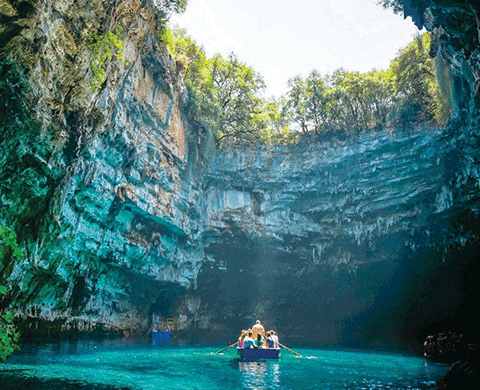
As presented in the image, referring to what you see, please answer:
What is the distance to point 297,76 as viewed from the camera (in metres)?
31.7

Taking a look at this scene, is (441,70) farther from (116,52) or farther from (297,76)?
(116,52)

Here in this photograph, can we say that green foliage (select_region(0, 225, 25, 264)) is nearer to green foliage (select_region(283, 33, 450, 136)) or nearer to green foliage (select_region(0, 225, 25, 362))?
green foliage (select_region(0, 225, 25, 362))

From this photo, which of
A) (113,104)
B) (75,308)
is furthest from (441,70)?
(75,308)

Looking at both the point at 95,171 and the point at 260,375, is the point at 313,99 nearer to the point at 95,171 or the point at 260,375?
the point at 95,171

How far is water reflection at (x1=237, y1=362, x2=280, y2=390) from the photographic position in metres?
11.2

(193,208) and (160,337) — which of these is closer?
(160,337)

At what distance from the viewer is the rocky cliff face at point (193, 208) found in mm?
12938

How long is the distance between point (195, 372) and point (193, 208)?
589 inches

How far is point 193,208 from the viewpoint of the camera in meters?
27.2

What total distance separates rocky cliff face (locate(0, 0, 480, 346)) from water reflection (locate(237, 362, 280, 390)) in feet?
31.4

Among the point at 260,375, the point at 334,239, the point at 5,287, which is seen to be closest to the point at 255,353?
the point at 260,375

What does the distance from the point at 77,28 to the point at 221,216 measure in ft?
59.9

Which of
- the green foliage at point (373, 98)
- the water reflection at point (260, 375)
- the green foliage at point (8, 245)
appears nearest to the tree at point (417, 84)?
the green foliage at point (373, 98)

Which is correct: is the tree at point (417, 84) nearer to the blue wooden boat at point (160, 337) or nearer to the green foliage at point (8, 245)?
the blue wooden boat at point (160, 337)
